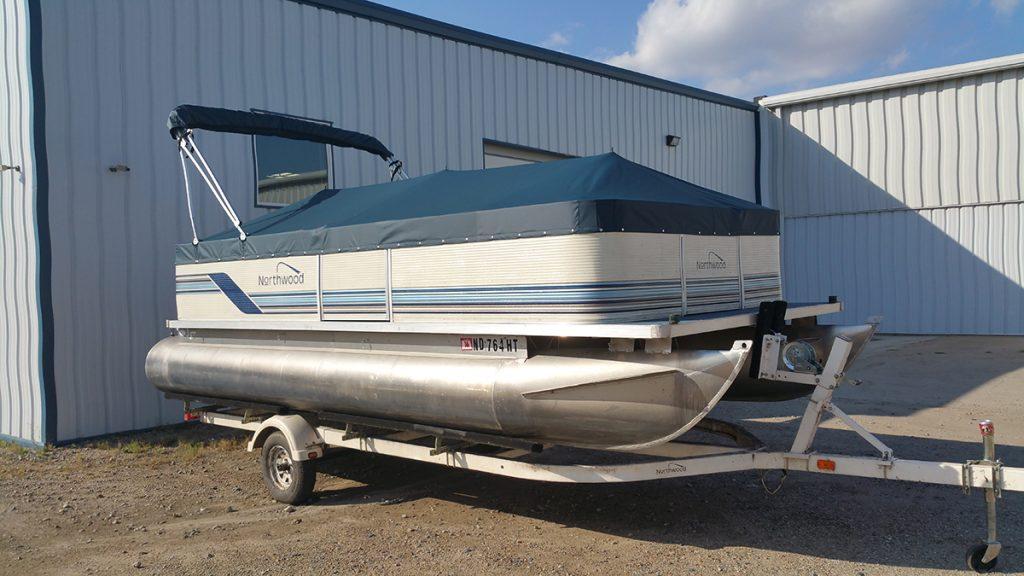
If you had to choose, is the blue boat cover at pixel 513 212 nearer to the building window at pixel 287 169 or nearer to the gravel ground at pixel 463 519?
the gravel ground at pixel 463 519

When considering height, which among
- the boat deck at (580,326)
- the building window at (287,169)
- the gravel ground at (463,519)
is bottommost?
the gravel ground at (463,519)

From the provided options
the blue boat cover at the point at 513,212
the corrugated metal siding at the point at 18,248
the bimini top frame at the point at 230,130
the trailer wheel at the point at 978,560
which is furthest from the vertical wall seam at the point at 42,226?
the trailer wheel at the point at 978,560

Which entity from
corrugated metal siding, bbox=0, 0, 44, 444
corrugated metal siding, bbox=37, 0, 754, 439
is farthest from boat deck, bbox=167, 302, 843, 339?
corrugated metal siding, bbox=0, 0, 44, 444

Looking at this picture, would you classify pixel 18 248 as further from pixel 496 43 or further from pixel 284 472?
pixel 496 43

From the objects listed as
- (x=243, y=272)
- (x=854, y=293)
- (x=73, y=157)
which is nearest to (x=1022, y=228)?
(x=854, y=293)

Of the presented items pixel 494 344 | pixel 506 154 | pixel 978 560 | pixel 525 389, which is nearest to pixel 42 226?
pixel 494 344

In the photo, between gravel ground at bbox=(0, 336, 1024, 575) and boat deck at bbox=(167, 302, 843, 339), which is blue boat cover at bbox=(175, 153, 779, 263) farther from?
gravel ground at bbox=(0, 336, 1024, 575)

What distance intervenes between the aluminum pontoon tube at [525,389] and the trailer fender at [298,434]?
0.13m

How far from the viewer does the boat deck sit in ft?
15.3

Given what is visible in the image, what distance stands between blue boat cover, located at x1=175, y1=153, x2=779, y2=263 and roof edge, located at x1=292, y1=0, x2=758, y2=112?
16.0 feet

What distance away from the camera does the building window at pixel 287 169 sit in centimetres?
1037

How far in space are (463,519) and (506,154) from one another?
849 centimetres

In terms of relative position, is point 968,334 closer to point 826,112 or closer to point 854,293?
point 854,293

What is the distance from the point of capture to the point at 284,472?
669 centimetres
